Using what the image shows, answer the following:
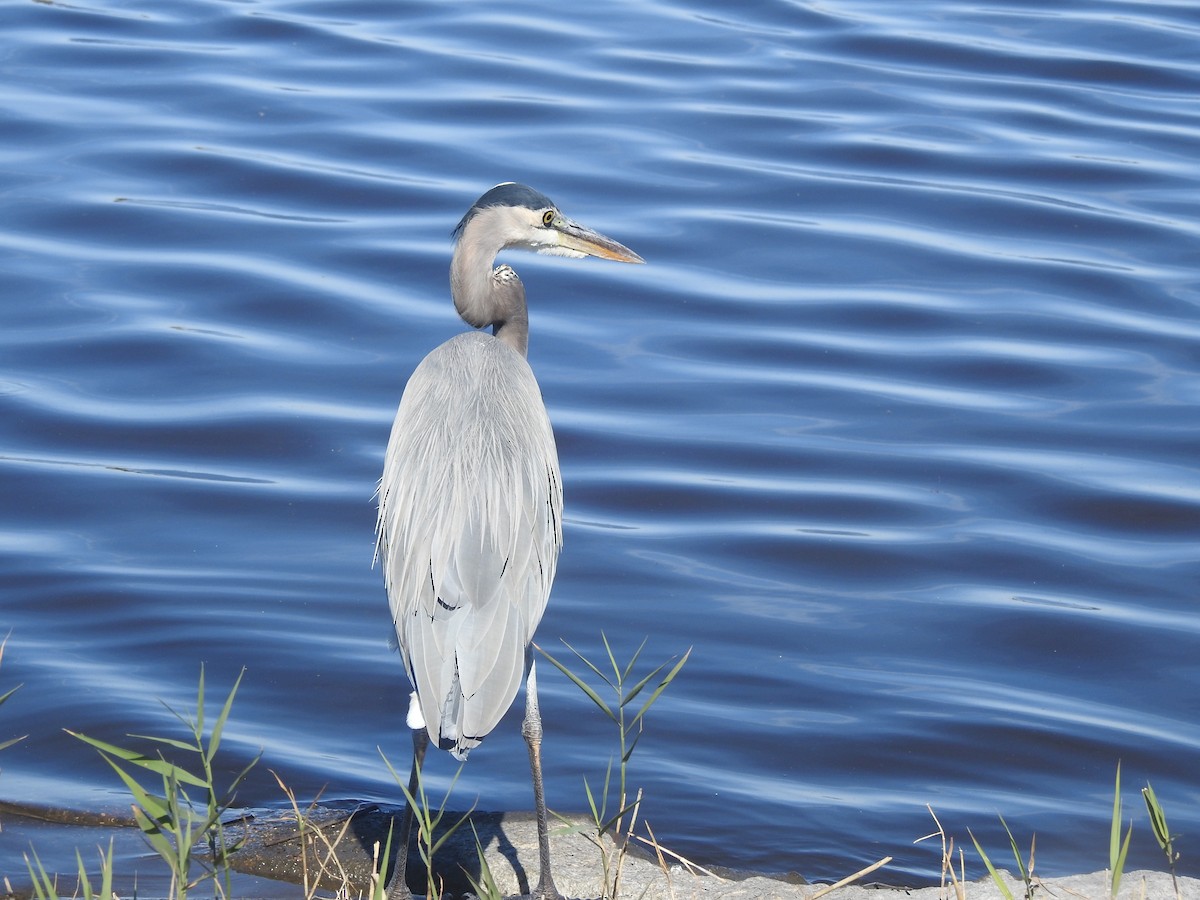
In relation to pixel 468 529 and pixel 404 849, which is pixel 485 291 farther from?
pixel 404 849

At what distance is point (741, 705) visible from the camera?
585cm

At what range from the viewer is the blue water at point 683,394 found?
18.4 feet

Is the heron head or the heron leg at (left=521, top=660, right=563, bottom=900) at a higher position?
the heron head

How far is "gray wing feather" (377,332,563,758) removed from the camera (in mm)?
4113

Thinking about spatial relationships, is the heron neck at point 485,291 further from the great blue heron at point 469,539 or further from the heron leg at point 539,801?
the heron leg at point 539,801

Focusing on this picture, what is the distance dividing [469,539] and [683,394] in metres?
3.97

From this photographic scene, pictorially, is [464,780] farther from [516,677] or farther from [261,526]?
[261,526]

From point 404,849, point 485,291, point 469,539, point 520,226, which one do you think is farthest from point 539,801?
point 520,226

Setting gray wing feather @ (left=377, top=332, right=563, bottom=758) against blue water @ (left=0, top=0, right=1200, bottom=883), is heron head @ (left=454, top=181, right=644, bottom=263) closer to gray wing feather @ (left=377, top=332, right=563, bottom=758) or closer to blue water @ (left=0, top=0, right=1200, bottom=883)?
gray wing feather @ (left=377, top=332, right=563, bottom=758)

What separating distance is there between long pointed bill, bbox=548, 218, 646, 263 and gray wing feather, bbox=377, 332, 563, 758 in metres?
0.62

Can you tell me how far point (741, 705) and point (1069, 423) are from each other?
285 centimetres

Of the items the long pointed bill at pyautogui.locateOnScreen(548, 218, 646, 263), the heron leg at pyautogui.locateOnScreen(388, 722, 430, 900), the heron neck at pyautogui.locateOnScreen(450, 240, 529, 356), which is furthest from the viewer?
the long pointed bill at pyautogui.locateOnScreen(548, 218, 646, 263)

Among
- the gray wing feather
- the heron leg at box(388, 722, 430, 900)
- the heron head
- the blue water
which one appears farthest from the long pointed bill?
the heron leg at box(388, 722, 430, 900)

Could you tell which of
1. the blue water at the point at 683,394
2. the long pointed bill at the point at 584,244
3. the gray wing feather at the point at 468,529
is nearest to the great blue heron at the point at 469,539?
the gray wing feather at the point at 468,529
